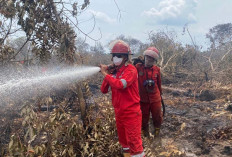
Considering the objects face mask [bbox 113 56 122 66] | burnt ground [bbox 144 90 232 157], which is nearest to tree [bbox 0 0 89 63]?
face mask [bbox 113 56 122 66]

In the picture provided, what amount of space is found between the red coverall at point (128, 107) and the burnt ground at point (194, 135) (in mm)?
787

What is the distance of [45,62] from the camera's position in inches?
166

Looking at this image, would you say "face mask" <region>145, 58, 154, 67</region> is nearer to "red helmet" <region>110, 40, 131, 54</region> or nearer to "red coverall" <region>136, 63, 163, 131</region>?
"red coverall" <region>136, 63, 163, 131</region>

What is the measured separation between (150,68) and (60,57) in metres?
1.73

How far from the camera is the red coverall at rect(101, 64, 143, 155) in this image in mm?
3094

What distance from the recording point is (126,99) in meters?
3.20

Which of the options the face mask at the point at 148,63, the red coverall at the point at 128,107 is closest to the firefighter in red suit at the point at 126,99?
the red coverall at the point at 128,107

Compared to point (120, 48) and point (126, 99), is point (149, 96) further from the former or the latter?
point (120, 48)

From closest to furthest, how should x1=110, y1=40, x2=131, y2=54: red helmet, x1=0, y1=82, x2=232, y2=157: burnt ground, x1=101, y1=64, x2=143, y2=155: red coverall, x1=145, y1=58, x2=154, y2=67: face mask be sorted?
x1=101, y1=64, x2=143, y2=155: red coverall, x1=110, y1=40, x2=131, y2=54: red helmet, x1=0, y1=82, x2=232, y2=157: burnt ground, x1=145, y1=58, x2=154, y2=67: face mask

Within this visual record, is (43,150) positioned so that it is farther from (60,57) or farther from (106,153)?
(60,57)

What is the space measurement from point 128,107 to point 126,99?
0.12 m

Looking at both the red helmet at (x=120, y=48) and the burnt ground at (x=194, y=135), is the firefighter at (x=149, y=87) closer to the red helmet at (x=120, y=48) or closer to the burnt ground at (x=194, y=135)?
the burnt ground at (x=194, y=135)

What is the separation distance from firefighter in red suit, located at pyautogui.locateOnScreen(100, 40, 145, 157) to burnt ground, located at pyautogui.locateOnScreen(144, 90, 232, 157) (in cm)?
75

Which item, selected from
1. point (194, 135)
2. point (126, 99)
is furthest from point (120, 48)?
point (194, 135)
